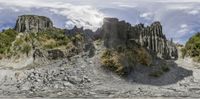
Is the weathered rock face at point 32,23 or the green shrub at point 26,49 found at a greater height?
the weathered rock face at point 32,23

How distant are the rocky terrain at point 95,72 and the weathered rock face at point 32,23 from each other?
1.96m

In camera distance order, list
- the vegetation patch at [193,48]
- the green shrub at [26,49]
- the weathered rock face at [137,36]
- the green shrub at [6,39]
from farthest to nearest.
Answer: the vegetation patch at [193,48] → the green shrub at [6,39] → the green shrub at [26,49] → the weathered rock face at [137,36]

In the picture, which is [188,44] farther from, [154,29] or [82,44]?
[82,44]

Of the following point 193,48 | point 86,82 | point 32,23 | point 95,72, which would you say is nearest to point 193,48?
point 193,48

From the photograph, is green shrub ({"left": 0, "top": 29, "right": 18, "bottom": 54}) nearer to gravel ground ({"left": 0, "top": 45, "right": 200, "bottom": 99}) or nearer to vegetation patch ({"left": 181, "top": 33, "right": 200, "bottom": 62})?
gravel ground ({"left": 0, "top": 45, "right": 200, "bottom": 99})

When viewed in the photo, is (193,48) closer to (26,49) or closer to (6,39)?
(26,49)

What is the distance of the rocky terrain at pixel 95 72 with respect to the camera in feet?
216

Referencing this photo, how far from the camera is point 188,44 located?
96812mm

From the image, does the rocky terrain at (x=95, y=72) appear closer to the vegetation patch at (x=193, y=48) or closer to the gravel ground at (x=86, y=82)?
the gravel ground at (x=86, y=82)

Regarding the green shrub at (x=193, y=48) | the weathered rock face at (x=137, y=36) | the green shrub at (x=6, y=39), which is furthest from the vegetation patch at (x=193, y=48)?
the green shrub at (x=6, y=39)

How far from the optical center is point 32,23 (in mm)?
91062

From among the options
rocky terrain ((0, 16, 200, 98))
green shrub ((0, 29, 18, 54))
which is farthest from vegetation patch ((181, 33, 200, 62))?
green shrub ((0, 29, 18, 54))

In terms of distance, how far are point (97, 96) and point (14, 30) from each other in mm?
37378

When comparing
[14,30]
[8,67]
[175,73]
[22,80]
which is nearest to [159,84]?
[175,73]
